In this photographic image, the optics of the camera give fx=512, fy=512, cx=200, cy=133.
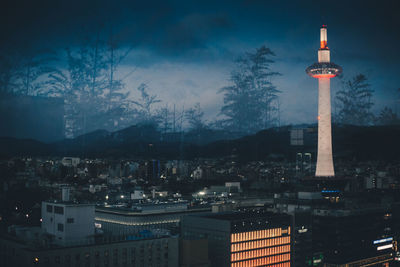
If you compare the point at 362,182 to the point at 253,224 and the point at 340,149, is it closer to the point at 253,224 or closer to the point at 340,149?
the point at 340,149

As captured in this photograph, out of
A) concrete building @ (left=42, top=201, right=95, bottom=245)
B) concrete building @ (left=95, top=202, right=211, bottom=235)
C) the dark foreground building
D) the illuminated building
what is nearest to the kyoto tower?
the dark foreground building

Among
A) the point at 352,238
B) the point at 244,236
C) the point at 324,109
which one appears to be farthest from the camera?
the point at 324,109

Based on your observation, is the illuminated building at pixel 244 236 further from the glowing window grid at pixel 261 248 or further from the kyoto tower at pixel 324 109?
the kyoto tower at pixel 324 109

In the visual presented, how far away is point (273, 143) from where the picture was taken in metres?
119

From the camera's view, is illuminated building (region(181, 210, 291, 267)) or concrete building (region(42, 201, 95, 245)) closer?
concrete building (region(42, 201, 95, 245))

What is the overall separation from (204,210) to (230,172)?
5249 centimetres

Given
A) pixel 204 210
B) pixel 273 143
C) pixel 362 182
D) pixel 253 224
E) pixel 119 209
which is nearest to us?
pixel 253 224

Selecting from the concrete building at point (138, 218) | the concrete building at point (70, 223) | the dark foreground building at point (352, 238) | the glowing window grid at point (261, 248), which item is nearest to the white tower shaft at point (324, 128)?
the dark foreground building at point (352, 238)

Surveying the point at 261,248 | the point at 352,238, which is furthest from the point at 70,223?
the point at 352,238

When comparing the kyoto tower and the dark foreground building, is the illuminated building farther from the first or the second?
the kyoto tower

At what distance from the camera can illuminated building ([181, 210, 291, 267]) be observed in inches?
1768

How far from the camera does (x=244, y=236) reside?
46.0 metres

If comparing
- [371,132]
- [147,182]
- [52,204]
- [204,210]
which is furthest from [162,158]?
[52,204]

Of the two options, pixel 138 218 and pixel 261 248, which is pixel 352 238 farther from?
pixel 138 218
